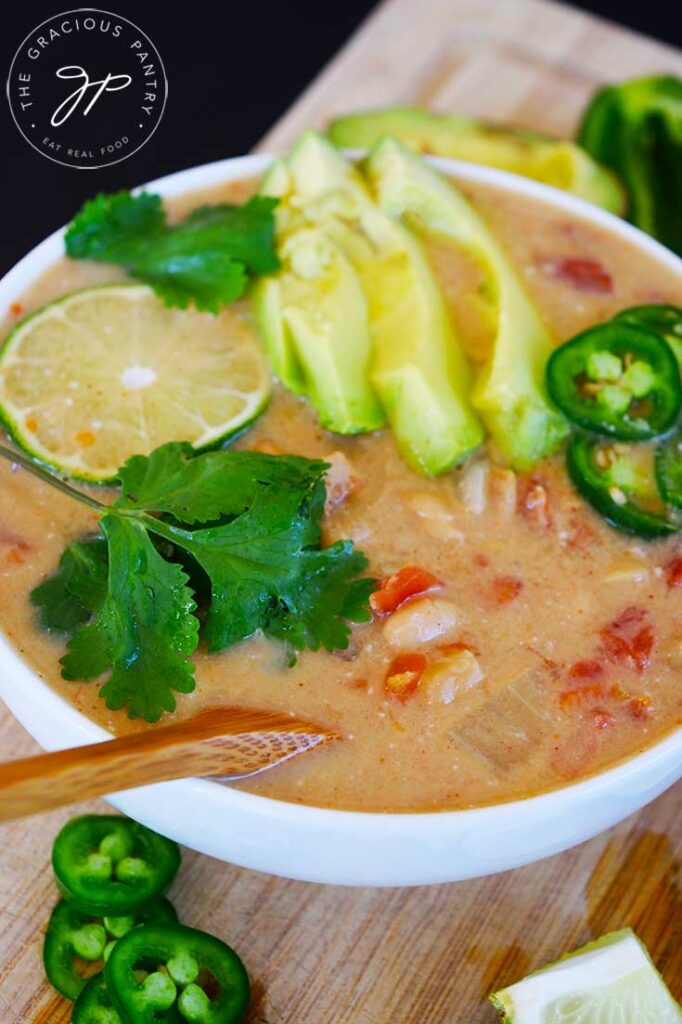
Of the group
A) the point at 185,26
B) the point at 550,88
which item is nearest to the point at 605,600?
the point at 550,88

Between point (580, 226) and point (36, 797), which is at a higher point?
point (36, 797)

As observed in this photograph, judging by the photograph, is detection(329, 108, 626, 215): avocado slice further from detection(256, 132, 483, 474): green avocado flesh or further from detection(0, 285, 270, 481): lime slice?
detection(0, 285, 270, 481): lime slice

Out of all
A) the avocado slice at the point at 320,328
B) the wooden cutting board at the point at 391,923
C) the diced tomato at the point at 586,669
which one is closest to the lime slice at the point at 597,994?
the wooden cutting board at the point at 391,923

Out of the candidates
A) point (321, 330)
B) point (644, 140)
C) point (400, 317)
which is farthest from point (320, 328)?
point (644, 140)

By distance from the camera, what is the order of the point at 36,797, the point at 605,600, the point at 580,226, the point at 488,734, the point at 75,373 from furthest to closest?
1. the point at 580,226
2. the point at 75,373
3. the point at 605,600
4. the point at 488,734
5. the point at 36,797

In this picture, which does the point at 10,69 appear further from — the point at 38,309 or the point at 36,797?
Answer: the point at 36,797

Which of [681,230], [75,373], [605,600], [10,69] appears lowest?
[681,230]

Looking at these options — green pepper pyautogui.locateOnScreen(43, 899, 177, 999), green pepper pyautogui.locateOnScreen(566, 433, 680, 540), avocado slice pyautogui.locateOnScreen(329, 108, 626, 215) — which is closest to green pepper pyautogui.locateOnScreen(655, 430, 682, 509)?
green pepper pyautogui.locateOnScreen(566, 433, 680, 540)
